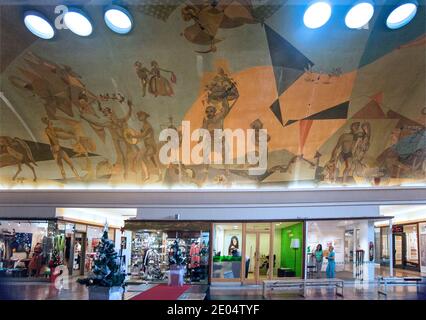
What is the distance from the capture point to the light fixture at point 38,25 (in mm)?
9742

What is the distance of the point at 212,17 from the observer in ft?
32.8

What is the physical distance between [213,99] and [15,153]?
806 centimetres

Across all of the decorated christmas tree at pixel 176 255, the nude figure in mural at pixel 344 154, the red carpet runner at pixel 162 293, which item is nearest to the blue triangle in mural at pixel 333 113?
the nude figure in mural at pixel 344 154

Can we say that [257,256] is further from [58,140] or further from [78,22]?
[78,22]

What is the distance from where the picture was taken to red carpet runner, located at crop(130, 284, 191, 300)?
11.0 metres

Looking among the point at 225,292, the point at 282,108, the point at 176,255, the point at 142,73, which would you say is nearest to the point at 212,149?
the point at 282,108

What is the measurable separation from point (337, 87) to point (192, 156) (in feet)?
18.3

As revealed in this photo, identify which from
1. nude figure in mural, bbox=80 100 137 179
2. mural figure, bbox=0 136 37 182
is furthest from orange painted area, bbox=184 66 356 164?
mural figure, bbox=0 136 37 182

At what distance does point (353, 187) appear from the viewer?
14531 millimetres

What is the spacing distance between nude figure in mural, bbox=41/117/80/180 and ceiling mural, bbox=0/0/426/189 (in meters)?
0.05

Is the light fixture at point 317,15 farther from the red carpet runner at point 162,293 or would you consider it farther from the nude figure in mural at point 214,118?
the red carpet runner at point 162,293

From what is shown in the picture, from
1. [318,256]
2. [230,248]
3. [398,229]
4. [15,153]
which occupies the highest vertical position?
[15,153]

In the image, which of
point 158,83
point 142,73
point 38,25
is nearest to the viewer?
point 38,25

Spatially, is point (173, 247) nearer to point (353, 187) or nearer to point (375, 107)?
point (353, 187)
